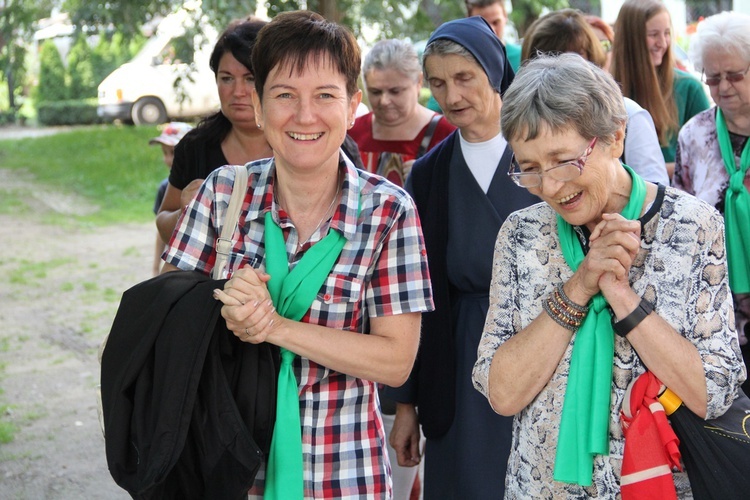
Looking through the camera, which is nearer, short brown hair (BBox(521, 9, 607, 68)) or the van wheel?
short brown hair (BBox(521, 9, 607, 68))

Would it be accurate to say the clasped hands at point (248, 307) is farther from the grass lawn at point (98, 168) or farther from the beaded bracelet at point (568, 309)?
the grass lawn at point (98, 168)

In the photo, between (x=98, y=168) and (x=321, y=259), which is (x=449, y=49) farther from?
(x=98, y=168)

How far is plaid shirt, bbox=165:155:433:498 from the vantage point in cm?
253

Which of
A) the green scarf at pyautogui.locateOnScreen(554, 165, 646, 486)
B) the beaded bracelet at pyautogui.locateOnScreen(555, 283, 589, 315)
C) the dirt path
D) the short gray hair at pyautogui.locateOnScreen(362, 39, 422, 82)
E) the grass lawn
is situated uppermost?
the short gray hair at pyautogui.locateOnScreen(362, 39, 422, 82)

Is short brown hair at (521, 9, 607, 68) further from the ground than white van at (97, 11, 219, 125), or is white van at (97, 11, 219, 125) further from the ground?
short brown hair at (521, 9, 607, 68)

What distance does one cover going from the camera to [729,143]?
12.7 ft

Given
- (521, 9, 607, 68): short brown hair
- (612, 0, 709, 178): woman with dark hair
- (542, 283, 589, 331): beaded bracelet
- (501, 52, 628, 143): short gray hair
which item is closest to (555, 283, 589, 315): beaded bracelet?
(542, 283, 589, 331): beaded bracelet

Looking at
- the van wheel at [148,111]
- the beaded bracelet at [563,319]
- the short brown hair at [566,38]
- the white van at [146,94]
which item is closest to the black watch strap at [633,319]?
the beaded bracelet at [563,319]

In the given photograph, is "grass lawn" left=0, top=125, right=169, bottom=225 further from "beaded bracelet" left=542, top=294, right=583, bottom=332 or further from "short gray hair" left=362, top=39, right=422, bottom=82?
"beaded bracelet" left=542, top=294, right=583, bottom=332

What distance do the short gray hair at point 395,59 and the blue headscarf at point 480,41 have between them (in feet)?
4.18

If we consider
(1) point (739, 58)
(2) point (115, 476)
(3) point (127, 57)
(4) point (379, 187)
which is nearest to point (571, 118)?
(4) point (379, 187)

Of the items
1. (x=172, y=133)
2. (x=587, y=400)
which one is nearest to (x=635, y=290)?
(x=587, y=400)

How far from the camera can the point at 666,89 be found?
495 centimetres

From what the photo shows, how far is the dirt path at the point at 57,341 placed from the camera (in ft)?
19.0
